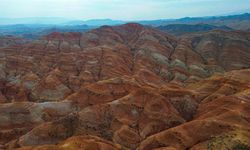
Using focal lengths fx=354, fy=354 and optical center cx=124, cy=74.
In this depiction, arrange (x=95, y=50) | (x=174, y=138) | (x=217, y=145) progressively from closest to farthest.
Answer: (x=217, y=145) → (x=174, y=138) → (x=95, y=50)

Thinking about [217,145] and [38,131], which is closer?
[217,145]

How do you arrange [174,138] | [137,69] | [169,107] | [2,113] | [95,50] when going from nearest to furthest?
1. [174,138]
2. [169,107]
3. [2,113]
4. [137,69]
5. [95,50]

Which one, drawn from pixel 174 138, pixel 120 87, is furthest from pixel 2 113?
pixel 174 138

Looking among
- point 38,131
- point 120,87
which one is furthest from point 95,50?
point 38,131

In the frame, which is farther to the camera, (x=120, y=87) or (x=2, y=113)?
(x=120, y=87)

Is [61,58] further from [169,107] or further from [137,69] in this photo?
[169,107]

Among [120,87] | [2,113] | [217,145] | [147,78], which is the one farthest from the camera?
[147,78]

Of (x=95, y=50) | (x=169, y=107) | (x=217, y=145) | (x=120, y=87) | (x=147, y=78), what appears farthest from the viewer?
(x=95, y=50)

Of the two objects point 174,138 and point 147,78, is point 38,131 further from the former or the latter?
point 147,78

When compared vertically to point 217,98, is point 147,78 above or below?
below
